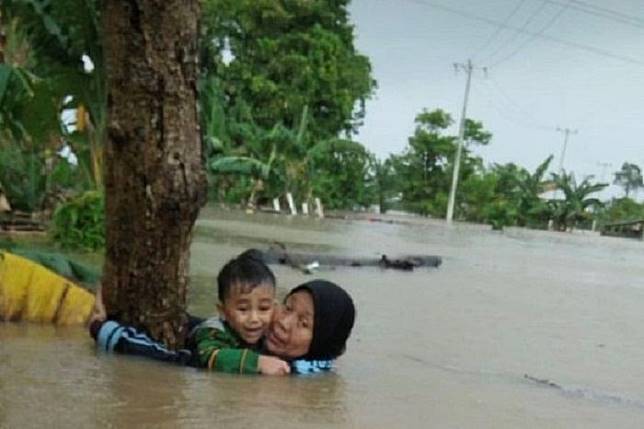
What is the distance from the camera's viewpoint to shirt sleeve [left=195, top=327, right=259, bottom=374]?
3.88 meters

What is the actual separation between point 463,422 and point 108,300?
1442mm

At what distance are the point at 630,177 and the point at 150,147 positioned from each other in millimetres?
92723

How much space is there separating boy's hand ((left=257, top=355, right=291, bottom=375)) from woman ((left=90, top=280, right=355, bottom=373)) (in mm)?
75

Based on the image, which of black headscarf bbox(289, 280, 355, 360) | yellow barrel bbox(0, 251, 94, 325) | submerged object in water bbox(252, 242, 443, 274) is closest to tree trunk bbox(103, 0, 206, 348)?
black headscarf bbox(289, 280, 355, 360)

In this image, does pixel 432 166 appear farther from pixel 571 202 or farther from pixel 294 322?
pixel 294 322

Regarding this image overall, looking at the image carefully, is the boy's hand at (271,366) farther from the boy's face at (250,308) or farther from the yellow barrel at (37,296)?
the yellow barrel at (37,296)

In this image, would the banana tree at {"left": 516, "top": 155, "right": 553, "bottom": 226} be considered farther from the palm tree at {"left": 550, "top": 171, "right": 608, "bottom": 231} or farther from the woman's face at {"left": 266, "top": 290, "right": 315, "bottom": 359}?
the woman's face at {"left": 266, "top": 290, "right": 315, "bottom": 359}

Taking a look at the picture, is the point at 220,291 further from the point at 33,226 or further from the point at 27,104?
the point at 33,226

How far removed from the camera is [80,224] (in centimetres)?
955

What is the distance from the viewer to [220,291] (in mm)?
3943

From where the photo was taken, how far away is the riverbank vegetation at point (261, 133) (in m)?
9.58

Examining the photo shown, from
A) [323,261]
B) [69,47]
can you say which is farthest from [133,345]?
[323,261]

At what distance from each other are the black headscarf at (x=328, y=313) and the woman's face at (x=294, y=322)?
0.07 feet

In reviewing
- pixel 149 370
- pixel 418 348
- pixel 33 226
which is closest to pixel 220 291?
pixel 149 370
